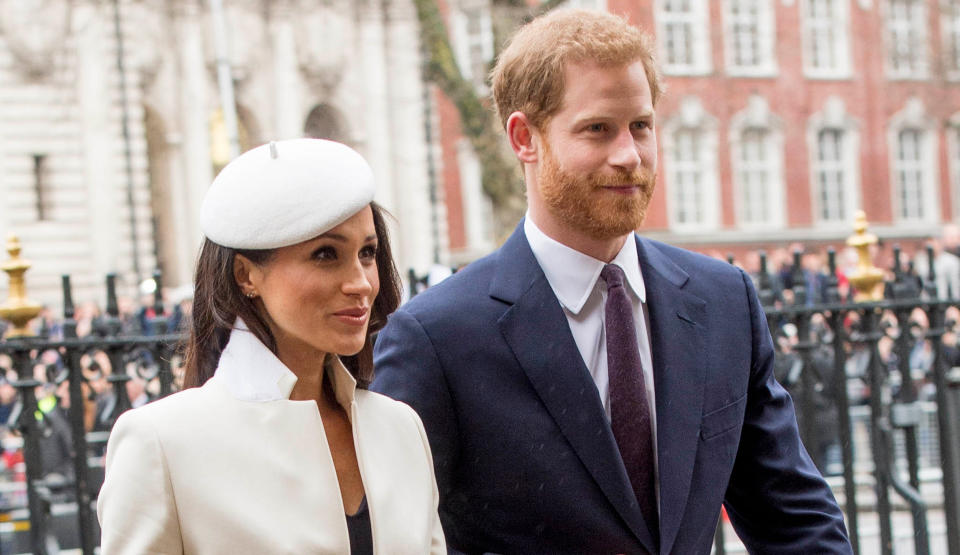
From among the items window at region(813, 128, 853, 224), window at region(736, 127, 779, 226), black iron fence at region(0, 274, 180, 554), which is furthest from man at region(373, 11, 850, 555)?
window at region(813, 128, 853, 224)

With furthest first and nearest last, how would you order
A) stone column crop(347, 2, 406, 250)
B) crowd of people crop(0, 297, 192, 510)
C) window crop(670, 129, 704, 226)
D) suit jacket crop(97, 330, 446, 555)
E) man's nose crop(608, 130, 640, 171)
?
window crop(670, 129, 704, 226), stone column crop(347, 2, 406, 250), crowd of people crop(0, 297, 192, 510), man's nose crop(608, 130, 640, 171), suit jacket crop(97, 330, 446, 555)

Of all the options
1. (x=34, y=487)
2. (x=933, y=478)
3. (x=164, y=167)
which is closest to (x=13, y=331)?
(x=34, y=487)

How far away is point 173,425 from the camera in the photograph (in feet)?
6.82

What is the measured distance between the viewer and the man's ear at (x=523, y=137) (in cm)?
271

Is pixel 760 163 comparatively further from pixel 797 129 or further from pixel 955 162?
pixel 955 162

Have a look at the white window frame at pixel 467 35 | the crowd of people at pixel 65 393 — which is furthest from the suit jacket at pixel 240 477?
the white window frame at pixel 467 35

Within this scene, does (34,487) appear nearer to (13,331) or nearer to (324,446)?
(13,331)

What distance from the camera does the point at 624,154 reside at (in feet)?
8.30

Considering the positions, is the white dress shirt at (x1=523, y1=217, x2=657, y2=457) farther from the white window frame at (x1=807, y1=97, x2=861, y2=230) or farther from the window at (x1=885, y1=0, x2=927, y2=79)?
the white window frame at (x1=807, y1=97, x2=861, y2=230)

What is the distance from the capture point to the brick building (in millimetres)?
32031

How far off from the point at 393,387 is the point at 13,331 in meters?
2.55

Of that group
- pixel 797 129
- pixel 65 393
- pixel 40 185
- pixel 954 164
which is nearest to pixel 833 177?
pixel 797 129

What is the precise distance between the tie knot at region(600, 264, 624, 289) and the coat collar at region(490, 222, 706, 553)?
0.10 metres

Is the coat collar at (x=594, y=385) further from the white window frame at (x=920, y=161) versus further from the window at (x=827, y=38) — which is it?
the white window frame at (x=920, y=161)
